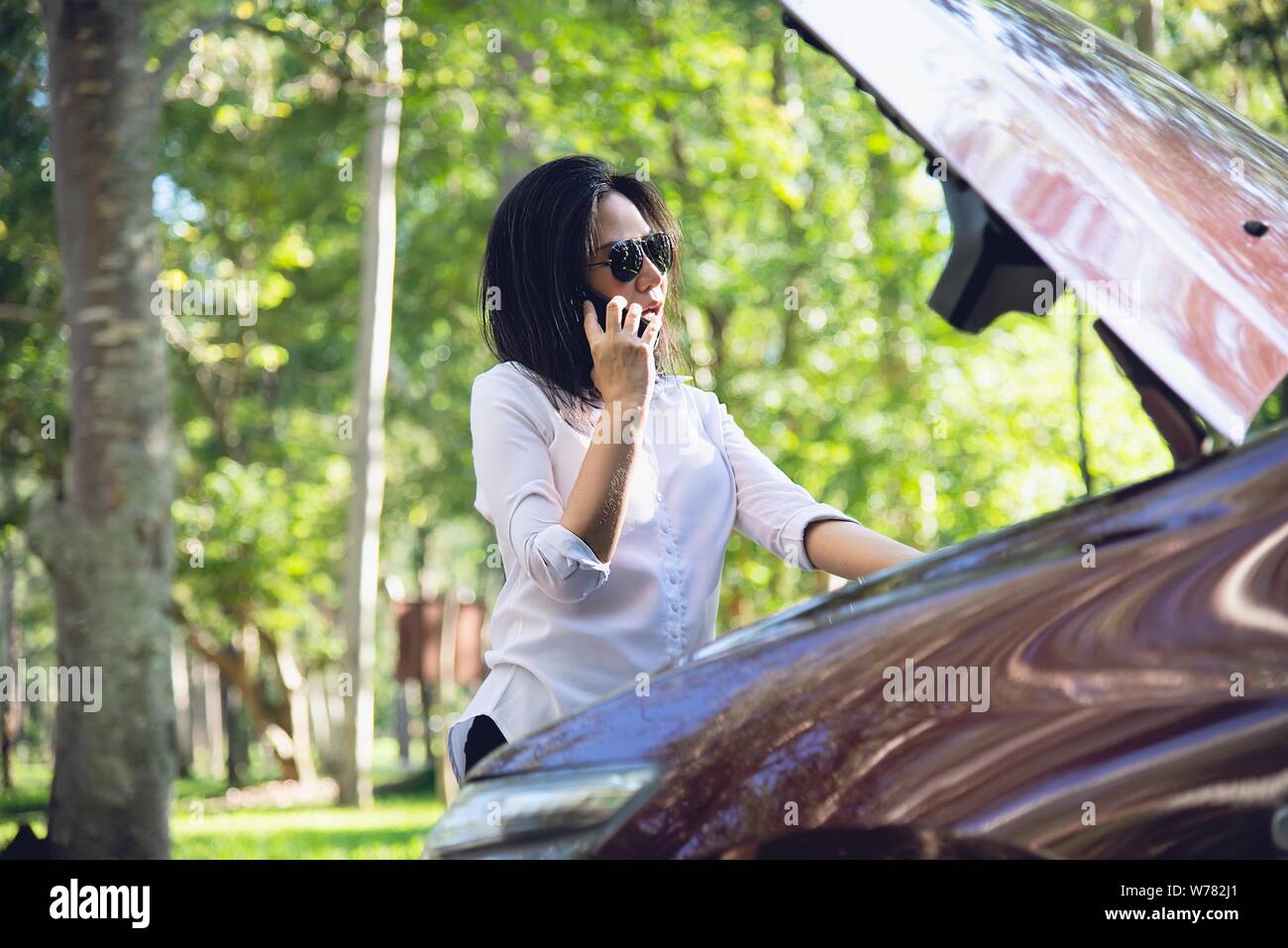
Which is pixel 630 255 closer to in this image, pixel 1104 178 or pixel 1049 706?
pixel 1104 178

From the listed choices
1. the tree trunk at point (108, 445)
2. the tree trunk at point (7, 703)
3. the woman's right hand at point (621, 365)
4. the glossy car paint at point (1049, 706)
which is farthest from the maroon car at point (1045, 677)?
the tree trunk at point (7, 703)

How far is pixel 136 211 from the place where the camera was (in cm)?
621

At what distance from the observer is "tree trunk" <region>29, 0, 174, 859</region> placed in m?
6.15

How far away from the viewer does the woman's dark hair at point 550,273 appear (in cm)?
248

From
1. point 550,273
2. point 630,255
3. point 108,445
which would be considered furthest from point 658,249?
point 108,445

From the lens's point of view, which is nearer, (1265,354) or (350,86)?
(1265,354)

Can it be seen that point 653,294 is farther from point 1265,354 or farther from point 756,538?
point 1265,354

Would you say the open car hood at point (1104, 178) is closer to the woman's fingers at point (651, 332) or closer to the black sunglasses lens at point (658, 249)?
the black sunglasses lens at point (658, 249)

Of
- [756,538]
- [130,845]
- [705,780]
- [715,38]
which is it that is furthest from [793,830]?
[715,38]

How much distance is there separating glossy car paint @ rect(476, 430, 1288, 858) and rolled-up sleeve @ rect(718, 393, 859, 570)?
0.94 m

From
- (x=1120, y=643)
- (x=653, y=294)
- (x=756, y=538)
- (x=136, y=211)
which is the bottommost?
(x=1120, y=643)

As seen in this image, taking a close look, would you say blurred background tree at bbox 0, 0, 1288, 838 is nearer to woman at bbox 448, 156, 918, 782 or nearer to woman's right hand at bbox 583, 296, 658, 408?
woman at bbox 448, 156, 918, 782

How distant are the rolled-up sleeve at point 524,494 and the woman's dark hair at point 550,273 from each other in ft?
0.39

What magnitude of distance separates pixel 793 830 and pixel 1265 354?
2.52ft
